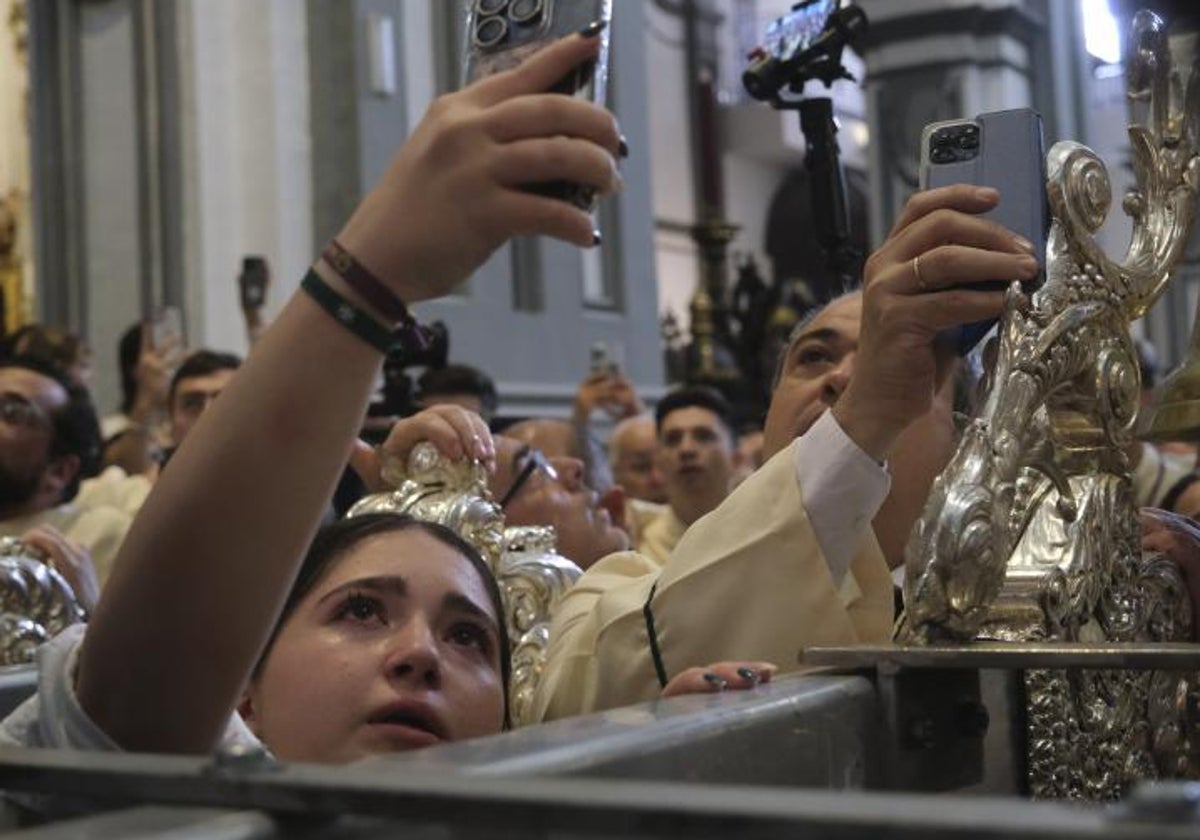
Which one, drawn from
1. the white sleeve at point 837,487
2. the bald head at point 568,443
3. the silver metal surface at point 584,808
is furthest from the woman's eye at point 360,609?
the bald head at point 568,443

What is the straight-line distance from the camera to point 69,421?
348cm

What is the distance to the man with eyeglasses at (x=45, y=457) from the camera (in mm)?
3410

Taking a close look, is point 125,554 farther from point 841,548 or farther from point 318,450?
point 841,548

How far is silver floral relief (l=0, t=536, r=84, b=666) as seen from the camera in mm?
1919

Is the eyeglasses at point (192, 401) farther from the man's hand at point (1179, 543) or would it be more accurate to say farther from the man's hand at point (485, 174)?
the man's hand at point (485, 174)

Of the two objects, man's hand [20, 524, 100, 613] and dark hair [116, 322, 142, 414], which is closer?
man's hand [20, 524, 100, 613]

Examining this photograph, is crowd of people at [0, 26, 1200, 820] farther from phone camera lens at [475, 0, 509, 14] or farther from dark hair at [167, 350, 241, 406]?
dark hair at [167, 350, 241, 406]

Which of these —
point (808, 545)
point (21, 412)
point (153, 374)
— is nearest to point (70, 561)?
point (808, 545)

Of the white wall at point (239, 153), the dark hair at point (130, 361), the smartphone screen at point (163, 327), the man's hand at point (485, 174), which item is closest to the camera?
the man's hand at point (485, 174)

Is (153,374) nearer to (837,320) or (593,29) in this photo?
(837,320)

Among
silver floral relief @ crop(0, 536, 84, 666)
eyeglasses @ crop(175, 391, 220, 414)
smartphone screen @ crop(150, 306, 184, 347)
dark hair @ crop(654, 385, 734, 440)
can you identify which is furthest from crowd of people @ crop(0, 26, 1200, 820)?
dark hair @ crop(654, 385, 734, 440)

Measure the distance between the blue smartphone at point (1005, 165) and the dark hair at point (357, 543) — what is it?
0.54 metres

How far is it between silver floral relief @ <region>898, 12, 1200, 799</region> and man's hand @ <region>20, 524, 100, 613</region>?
1292 millimetres

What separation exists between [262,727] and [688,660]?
0.39 meters
